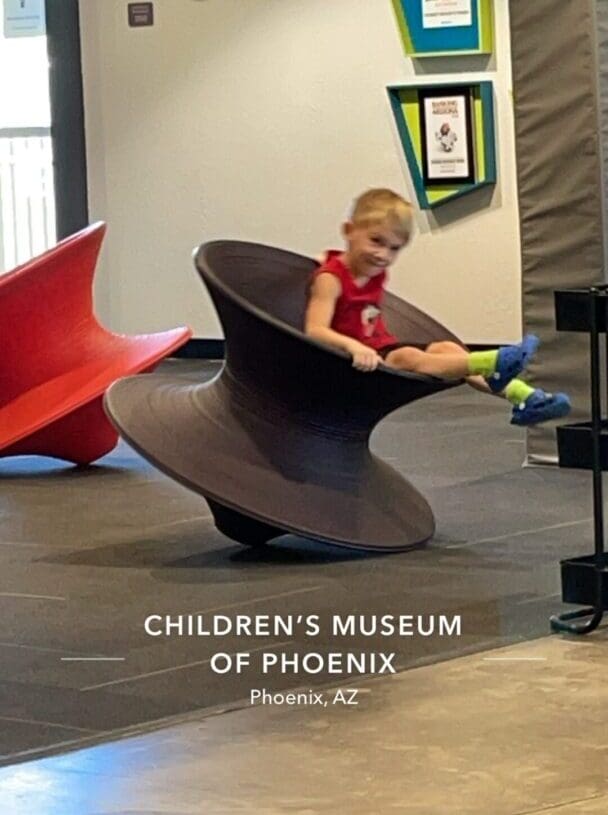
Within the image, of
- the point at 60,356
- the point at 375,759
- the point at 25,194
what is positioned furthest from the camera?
the point at 25,194

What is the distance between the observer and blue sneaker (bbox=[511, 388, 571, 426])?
206 inches

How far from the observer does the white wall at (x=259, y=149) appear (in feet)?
31.4

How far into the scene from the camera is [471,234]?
956 cm

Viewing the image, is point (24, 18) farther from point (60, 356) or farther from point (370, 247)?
point (370, 247)

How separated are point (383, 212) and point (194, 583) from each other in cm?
121

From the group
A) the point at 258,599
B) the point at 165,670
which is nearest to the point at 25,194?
the point at 258,599

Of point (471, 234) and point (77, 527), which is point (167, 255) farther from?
point (77, 527)

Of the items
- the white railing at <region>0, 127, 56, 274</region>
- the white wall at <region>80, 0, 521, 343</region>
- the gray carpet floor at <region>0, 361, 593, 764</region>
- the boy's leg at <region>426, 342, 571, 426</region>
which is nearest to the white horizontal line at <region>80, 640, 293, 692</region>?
the gray carpet floor at <region>0, 361, 593, 764</region>

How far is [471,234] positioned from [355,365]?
4808 millimetres

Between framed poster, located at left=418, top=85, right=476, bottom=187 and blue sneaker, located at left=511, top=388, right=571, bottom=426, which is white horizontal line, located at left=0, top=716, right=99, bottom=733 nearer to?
blue sneaker, located at left=511, top=388, right=571, bottom=426

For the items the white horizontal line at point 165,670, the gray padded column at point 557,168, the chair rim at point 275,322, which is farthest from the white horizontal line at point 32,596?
the gray padded column at point 557,168

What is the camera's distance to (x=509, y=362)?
16.9 ft

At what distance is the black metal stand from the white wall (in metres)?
5.06

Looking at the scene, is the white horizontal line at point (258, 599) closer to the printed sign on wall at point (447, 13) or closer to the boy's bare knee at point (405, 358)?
the boy's bare knee at point (405, 358)
